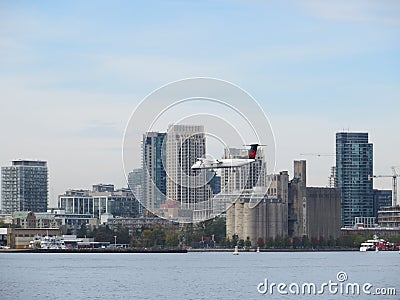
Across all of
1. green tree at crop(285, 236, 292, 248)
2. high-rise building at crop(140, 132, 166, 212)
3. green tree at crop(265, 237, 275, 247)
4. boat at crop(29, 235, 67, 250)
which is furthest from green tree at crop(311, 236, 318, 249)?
high-rise building at crop(140, 132, 166, 212)

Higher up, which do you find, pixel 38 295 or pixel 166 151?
pixel 166 151

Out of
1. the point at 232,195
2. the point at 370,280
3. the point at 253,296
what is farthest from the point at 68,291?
the point at 232,195

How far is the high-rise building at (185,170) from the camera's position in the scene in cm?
10069

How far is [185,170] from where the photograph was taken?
111m

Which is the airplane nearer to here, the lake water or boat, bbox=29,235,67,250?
the lake water

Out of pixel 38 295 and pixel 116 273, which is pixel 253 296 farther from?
pixel 116 273

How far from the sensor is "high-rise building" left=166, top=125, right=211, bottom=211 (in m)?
101

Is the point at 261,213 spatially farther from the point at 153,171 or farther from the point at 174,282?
the point at 174,282

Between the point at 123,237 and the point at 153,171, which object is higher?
the point at 153,171

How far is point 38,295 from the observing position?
223 feet

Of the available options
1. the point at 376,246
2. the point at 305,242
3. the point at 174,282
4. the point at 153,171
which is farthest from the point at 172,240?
the point at 174,282

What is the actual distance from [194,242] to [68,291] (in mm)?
118890

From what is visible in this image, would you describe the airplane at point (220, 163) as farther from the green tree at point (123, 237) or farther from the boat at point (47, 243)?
the green tree at point (123, 237)

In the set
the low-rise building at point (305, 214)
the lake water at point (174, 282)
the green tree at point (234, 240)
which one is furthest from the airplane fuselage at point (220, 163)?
the low-rise building at point (305, 214)
